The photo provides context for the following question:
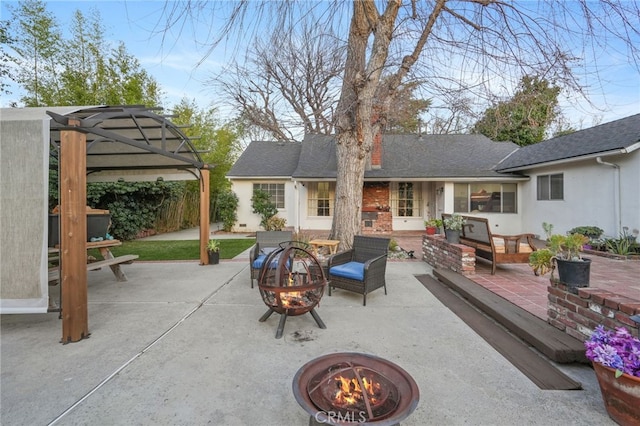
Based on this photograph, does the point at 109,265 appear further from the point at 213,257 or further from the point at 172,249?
the point at 172,249

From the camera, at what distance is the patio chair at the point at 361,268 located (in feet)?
13.7

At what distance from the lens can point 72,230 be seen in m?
3.01

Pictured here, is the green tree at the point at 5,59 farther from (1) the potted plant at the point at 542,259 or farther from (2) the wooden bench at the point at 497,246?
(1) the potted plant at the point at 542,259

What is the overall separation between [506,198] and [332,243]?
30.1ft

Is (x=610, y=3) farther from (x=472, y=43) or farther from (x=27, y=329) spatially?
(x=27, y=329)

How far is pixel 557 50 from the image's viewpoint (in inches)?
118

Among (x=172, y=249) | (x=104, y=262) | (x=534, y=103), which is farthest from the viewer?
(x=172, y=249)

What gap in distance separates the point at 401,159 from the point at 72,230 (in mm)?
12432

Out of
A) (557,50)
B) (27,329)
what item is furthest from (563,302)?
(27,329)

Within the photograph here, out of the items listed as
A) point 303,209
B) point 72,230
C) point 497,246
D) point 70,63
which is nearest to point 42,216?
point 72,230

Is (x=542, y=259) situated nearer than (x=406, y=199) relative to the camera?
Yes

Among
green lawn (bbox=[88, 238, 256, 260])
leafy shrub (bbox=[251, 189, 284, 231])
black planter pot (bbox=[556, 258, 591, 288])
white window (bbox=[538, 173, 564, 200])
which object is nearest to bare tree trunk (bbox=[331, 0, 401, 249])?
green lawn (bbox=[88, 238, 256, 260])

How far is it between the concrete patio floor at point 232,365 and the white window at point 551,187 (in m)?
8.83

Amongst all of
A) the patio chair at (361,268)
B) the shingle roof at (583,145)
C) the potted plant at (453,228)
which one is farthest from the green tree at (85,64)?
the shingle roof at (583,145)
